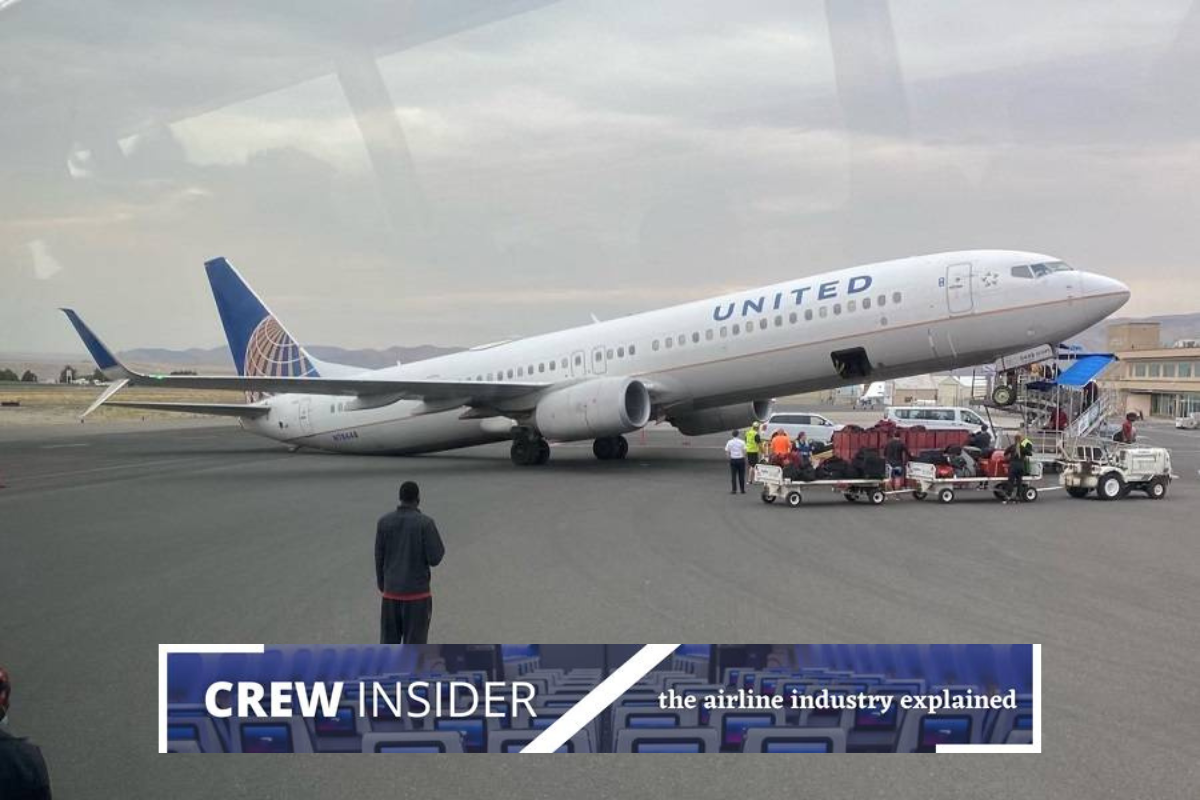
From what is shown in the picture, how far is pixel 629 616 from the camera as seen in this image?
10352mm

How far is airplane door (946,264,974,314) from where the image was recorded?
79.4 ft

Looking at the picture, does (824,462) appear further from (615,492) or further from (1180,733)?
(1180,733)

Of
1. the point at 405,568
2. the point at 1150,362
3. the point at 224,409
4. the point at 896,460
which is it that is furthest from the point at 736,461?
the point at 1150,362

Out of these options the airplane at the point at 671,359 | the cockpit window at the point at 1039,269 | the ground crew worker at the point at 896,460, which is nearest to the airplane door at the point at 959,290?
the airplane at the point at 671,359

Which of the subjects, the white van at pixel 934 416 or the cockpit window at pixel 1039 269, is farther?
the white van at pixel 934 416

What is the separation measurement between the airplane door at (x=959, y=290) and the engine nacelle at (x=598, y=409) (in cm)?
837

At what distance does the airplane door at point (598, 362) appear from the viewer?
29.9 m

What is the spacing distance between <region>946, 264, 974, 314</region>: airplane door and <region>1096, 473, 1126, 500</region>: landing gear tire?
15.7 feet

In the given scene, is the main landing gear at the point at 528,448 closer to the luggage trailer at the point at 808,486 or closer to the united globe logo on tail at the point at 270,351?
the united globe logo on tail at the point at 270,351

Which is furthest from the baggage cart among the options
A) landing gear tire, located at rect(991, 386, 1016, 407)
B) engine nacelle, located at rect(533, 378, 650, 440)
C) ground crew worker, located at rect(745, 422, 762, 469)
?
engine nacelle, located at rect(533, 378, 650, 440)

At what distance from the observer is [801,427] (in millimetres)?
38938

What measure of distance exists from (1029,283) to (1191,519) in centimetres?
707
